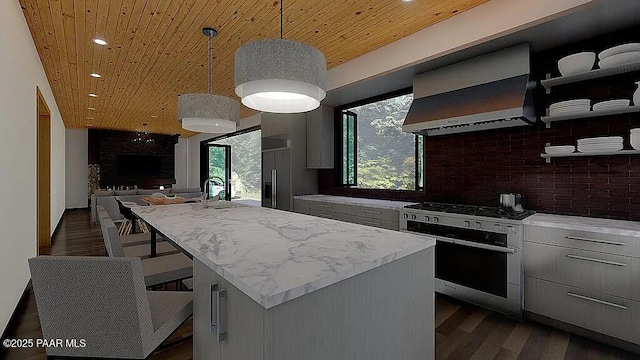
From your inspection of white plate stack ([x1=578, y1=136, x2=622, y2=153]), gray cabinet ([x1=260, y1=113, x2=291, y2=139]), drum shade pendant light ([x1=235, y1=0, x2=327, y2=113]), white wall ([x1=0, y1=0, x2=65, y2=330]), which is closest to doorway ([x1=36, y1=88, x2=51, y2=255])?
white wall ([x1=0, y1=0, x2=65, y2=330])

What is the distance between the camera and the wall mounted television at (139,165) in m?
10.5

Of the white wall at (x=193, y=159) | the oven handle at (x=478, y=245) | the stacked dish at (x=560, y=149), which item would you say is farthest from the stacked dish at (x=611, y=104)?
the white wall at (x=193, y=159)

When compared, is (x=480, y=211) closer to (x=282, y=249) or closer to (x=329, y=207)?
(x=329, y=207)

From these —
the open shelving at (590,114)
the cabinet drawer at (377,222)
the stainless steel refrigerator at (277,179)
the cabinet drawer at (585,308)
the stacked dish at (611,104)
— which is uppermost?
the stacked dish at (611,104)

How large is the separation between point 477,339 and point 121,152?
11817 millimetres

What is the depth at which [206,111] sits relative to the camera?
264cm

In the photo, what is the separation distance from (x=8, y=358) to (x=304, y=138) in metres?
3.98

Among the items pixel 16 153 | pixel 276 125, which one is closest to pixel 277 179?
pixel 276 125

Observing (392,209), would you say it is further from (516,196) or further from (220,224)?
(220,224)

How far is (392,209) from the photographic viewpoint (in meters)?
3.38

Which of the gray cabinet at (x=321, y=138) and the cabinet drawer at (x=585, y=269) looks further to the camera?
the gray cabinet at (x=321, y=138)

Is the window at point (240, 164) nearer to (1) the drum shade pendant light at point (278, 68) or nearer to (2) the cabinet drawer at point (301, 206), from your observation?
(2) the cabinet drawer at point (301, 206)

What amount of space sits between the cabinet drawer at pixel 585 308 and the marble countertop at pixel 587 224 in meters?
0.45

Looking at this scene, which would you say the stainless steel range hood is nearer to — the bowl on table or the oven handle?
the bowl on table
